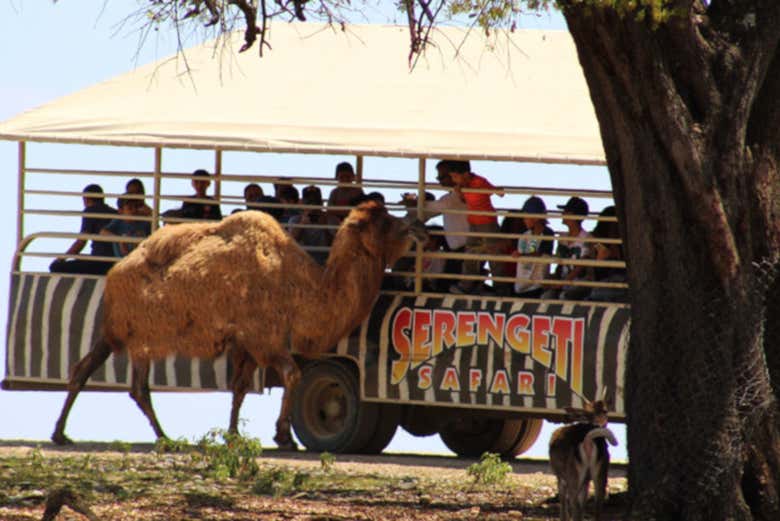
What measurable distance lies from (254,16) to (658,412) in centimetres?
441

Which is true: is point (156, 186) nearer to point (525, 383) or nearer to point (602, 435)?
point (525, 383)

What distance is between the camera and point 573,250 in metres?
18.8

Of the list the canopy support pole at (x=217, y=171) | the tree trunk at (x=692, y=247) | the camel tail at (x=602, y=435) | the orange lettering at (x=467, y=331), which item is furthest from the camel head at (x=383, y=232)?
the camel tail at (x=602, y=435)

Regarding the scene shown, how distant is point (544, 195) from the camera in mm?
18875

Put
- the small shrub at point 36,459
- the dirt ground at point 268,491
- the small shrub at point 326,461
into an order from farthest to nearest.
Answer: the small shrub at point 36,459, the small shrub at point 326,461, the dirt ground at point 268,491

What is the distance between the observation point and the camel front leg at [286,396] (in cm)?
1892

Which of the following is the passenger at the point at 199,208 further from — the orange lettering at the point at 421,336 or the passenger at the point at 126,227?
the orange lettering at the point at 421,336

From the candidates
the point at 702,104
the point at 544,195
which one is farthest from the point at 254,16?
the point at 544,195

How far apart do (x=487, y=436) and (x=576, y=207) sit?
3.28 meters

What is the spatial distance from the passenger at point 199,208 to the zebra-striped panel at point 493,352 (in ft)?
8.78

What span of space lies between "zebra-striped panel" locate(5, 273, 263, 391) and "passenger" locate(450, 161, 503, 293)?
295 cm

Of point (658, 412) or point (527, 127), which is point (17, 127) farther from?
point (658, 412)

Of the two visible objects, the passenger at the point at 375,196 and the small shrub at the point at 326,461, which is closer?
the small shrub at the point at 326,461

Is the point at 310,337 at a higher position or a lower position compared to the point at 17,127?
lower
